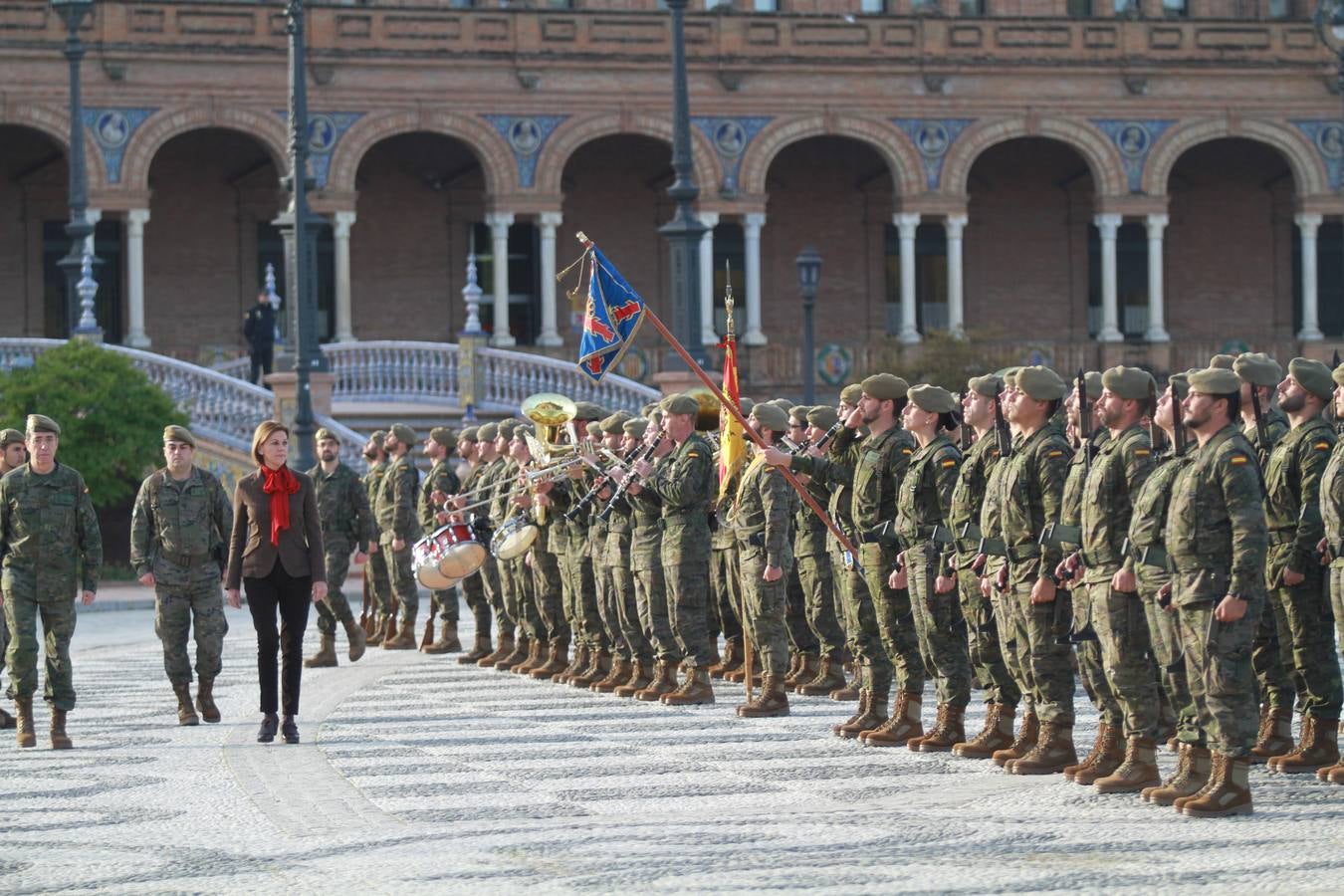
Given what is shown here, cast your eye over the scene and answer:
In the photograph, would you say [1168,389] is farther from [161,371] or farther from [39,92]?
[39,92]

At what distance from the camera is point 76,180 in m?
34.8

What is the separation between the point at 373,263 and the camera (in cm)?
4181

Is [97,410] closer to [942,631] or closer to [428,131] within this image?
[428,131]

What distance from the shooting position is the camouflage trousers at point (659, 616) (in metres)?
15.8

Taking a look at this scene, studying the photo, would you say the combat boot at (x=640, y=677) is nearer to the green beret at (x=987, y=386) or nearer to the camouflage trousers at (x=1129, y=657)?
the green beret at (x=987, y=386)

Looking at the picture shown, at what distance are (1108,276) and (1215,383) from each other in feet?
103

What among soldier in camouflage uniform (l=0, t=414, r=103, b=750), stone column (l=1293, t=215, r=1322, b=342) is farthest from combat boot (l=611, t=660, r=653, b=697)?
stone column (l=1293, t=215, r=1322, b=342)

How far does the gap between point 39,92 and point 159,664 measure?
19.7 m

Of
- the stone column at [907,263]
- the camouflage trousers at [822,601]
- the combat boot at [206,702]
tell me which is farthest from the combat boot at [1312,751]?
the stone column at [907,263]

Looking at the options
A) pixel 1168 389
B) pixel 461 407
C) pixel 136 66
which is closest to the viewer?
pixel 1168 389

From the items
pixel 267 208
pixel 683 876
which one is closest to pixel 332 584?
pixel 683 876

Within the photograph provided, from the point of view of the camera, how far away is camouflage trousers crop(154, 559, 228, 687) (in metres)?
14.8

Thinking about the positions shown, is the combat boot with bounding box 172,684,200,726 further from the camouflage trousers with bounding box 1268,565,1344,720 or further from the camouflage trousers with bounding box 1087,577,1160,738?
the camouflage trousers with bounding box 1268,565,1344,720

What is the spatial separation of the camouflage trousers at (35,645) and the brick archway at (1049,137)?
2795 cm
